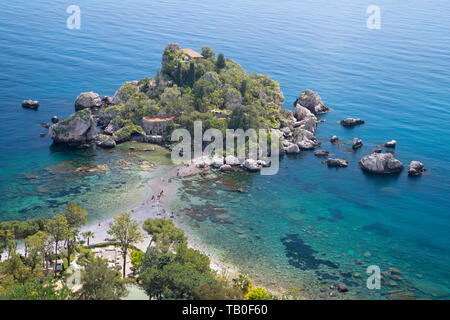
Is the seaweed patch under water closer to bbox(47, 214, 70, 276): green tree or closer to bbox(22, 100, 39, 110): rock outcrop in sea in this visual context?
bbox(47, 214, 70, 276): green tree

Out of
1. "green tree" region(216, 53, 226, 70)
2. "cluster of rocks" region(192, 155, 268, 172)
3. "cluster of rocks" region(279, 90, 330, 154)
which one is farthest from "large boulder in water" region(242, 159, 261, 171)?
"green tree" region(216, 53, 226, 70)

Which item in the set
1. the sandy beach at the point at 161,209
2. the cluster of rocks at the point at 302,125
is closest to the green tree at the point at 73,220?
the sandy beach at the point at 161,209

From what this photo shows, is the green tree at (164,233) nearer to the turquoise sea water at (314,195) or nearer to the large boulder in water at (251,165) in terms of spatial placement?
the turquoise sea water at (314,195)

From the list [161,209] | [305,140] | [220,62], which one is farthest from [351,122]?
[161,209]

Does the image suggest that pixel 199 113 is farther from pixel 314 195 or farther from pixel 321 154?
pixel 314 195

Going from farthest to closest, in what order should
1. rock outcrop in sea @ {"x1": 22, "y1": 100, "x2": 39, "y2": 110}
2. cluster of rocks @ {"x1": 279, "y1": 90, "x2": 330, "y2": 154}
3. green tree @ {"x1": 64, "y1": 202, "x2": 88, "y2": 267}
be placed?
rock outcrop in sea @ {"x1": 22, "y1": 100, "x2": 39, "y2": 110} → cluster of rocks @ {"x1": 279, "y1": 90, "x2": 330, "y2": 154} → green tree @ {"x1": 64, "y1": 202, "x2": 88, "y2": 267}
